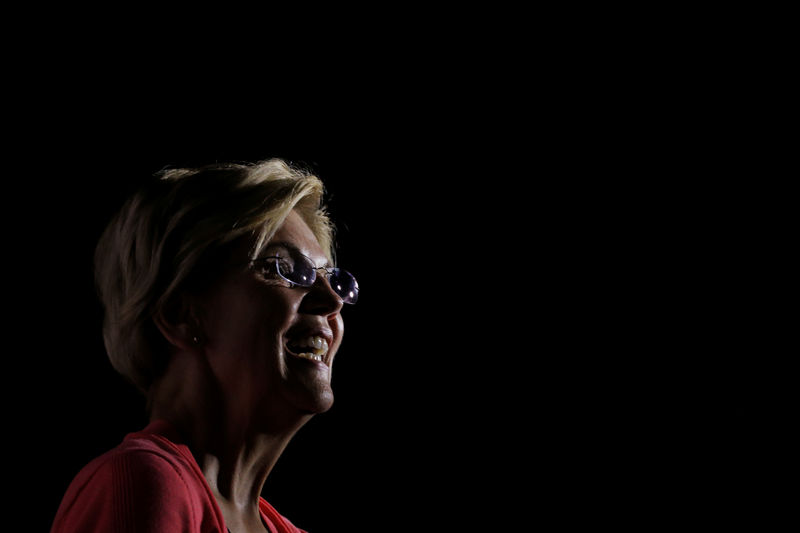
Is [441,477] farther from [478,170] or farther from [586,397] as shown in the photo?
[478,170]

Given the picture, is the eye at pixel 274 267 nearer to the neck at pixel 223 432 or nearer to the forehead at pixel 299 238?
the forehead at pixel 299 238

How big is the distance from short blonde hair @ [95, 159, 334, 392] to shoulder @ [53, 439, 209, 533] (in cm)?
28

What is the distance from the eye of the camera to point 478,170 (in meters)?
3.20

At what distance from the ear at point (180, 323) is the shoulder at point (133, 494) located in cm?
24

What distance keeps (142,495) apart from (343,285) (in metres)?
0.61

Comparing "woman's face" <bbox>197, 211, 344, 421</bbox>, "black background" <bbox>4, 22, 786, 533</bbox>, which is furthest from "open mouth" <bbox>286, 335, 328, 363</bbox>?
"black background" <bbox>4, 22, 786, 533</bbox>

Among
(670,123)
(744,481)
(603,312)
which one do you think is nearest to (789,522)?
(744,481)

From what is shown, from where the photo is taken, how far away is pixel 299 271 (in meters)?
1.54

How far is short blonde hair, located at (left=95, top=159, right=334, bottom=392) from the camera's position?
148 cm

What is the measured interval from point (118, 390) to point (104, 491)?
1170 mm

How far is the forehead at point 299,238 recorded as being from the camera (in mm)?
1571

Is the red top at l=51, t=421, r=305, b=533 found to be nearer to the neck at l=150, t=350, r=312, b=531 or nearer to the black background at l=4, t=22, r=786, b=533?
the neck at l=150, t=350, r=312, b=531

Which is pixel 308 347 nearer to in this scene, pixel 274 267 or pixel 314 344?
pixel 314 344

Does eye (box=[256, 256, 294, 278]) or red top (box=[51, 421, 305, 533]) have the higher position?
eye (box=[256, 256, 294, 278])
